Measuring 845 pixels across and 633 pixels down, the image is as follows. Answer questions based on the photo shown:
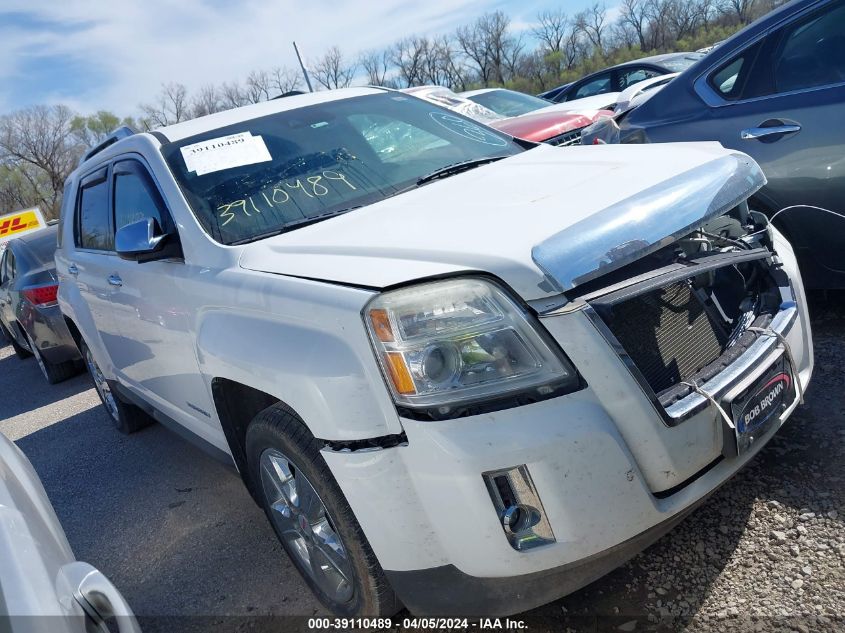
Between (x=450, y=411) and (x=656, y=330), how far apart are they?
72cm

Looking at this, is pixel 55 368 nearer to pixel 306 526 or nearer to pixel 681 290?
pixel 306 526

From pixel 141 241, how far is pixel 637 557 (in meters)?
2.20

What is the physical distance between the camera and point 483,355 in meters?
1.78

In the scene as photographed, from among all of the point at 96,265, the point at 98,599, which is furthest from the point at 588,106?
the point at 98,599

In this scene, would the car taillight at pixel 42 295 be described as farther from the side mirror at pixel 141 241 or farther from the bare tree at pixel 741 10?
the bare tree at pixel 741 10

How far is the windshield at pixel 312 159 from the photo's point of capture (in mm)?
2732

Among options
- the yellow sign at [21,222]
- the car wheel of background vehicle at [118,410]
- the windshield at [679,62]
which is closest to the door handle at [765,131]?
the car wheel of background vehicle at [118,410]

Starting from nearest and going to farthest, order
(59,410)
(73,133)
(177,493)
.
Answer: (177,493) < (59,410) < (73,133)

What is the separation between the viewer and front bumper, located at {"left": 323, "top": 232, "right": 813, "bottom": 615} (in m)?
1.69

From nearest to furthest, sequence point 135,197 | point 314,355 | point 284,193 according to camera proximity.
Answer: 1. point 314,355
2. point 284,193
3. point 135,197

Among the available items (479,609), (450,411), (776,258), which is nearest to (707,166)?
(776,258)

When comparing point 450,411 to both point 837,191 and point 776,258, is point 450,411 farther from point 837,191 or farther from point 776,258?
point 837,191

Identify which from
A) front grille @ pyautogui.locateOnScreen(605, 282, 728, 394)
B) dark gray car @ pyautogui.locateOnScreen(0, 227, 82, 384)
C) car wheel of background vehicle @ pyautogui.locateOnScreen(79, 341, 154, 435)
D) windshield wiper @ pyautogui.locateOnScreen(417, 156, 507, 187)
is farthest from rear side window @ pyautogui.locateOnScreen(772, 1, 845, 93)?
dark gray car @ pyautogui.locateOnScreen(0, 227, 82, 384)

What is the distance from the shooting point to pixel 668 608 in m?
2.08
